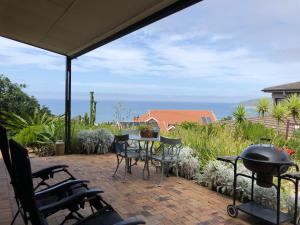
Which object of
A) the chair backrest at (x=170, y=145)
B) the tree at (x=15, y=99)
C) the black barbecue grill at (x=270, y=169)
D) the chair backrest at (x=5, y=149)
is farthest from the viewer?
the tree at (x=15, y=99)

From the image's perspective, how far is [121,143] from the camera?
5.60 metres

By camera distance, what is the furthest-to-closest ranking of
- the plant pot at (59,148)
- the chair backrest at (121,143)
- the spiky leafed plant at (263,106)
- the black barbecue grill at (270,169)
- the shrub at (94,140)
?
1. the spiky leafed plant at (263,106)
2. the shrub at (94,140)
3. the plant pot at (59,148)
4. the chair backrest at (121,143)
5. the black barbecue grill at (270,169)

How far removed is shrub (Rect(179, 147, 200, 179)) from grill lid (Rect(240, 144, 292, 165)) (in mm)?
1992

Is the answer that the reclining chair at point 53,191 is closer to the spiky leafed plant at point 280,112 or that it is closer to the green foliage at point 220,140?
the green foliage at point 220,140

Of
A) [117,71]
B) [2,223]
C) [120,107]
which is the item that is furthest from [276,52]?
[117,71]

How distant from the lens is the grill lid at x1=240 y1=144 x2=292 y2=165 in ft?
9.85

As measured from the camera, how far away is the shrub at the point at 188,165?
5.14m

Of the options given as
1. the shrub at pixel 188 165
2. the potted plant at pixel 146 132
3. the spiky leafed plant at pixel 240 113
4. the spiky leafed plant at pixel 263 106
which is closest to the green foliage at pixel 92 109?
the potted plant at pixel 146 132

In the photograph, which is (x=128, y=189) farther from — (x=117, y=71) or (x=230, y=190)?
(x=117, y=71)

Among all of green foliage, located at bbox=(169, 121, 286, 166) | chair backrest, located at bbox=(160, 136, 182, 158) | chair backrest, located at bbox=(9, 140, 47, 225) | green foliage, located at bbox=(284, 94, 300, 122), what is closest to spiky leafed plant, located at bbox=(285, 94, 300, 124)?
green foliage, located at bbox=(284, 94, 300, 122)

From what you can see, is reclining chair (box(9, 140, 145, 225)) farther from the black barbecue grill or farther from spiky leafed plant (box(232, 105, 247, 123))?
spiky leafed plant (box(232, 105, 247, 123))

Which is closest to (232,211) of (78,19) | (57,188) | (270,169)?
(270,169)

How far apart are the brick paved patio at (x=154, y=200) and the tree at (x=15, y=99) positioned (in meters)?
6.07

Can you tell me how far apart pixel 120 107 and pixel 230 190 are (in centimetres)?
545
